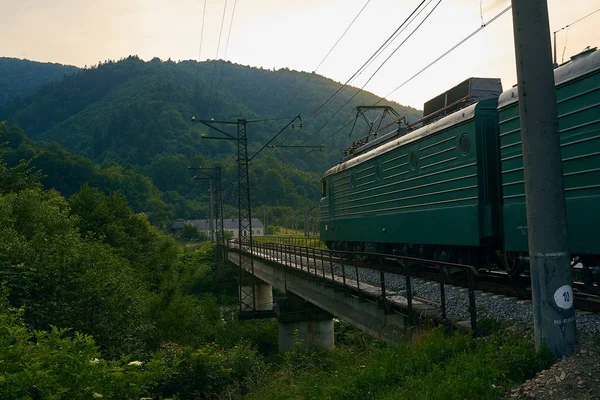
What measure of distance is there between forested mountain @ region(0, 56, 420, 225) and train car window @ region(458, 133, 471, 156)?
76786 millimetres

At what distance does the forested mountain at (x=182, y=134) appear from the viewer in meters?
111

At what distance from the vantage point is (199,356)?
55.5 ft

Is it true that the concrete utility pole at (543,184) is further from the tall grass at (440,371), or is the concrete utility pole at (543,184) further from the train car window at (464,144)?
the train car window at (464,144)

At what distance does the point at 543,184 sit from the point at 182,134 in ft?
502

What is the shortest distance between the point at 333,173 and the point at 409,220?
851cm

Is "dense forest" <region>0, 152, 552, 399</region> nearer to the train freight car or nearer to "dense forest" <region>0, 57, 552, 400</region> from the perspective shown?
"dense forest" <region>0, 57, 552, 400</region>

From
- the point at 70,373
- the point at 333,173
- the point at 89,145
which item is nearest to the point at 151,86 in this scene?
the point at 89,145

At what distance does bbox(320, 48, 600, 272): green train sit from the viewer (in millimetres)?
7855

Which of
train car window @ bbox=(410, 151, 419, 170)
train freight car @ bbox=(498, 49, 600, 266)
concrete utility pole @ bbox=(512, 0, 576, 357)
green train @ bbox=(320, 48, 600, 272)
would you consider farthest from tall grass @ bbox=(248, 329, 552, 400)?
train car window @ bbox=(410, 151, 419, 170)

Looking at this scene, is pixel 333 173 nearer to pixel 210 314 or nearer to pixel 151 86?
pixel 210 314

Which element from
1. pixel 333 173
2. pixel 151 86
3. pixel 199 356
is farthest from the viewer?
pixel 151 86

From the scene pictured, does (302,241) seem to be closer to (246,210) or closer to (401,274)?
(246,210)

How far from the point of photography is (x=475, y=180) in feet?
35.5

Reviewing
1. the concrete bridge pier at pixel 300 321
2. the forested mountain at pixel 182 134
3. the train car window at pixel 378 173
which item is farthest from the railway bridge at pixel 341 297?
the forested mountain at pixel 182 134
